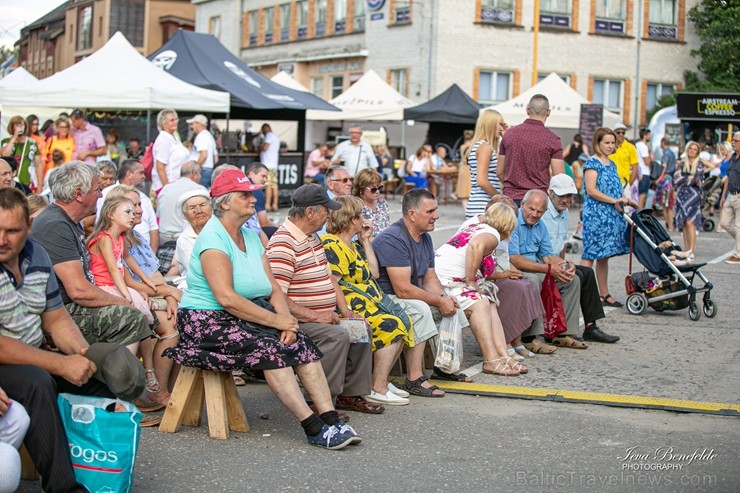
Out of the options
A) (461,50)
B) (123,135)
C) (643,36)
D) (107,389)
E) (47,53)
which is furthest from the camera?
(47,53)

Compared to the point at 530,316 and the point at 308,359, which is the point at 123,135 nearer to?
the point at 530,316

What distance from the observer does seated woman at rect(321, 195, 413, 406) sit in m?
7.16

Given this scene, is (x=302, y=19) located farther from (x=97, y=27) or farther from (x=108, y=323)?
(x=108, y=323)

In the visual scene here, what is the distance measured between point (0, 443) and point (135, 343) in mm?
2165

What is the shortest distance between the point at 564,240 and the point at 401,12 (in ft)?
106

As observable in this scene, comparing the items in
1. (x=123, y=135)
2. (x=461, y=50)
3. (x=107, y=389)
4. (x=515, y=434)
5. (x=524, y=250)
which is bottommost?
(x=515, y=434)

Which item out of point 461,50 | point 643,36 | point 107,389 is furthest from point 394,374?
point 643,36

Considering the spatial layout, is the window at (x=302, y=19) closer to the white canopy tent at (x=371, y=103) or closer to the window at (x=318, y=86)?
the window at (x=318, y=86)

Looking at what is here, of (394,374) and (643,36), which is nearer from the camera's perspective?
(394,374)

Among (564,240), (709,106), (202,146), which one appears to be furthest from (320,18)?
(564,240)

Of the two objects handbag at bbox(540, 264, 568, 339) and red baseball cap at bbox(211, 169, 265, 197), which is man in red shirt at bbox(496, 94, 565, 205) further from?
red baseball cap at bbox(211, 169, 265, 197)

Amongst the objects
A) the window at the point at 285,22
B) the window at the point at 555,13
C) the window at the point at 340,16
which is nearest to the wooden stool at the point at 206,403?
the window at the point at 555,13

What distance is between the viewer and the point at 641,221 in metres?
10.9

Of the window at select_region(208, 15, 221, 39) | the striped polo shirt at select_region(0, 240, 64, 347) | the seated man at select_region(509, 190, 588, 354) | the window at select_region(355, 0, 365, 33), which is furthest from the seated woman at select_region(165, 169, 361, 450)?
the window at select_region(208, 15, 221, 39)
